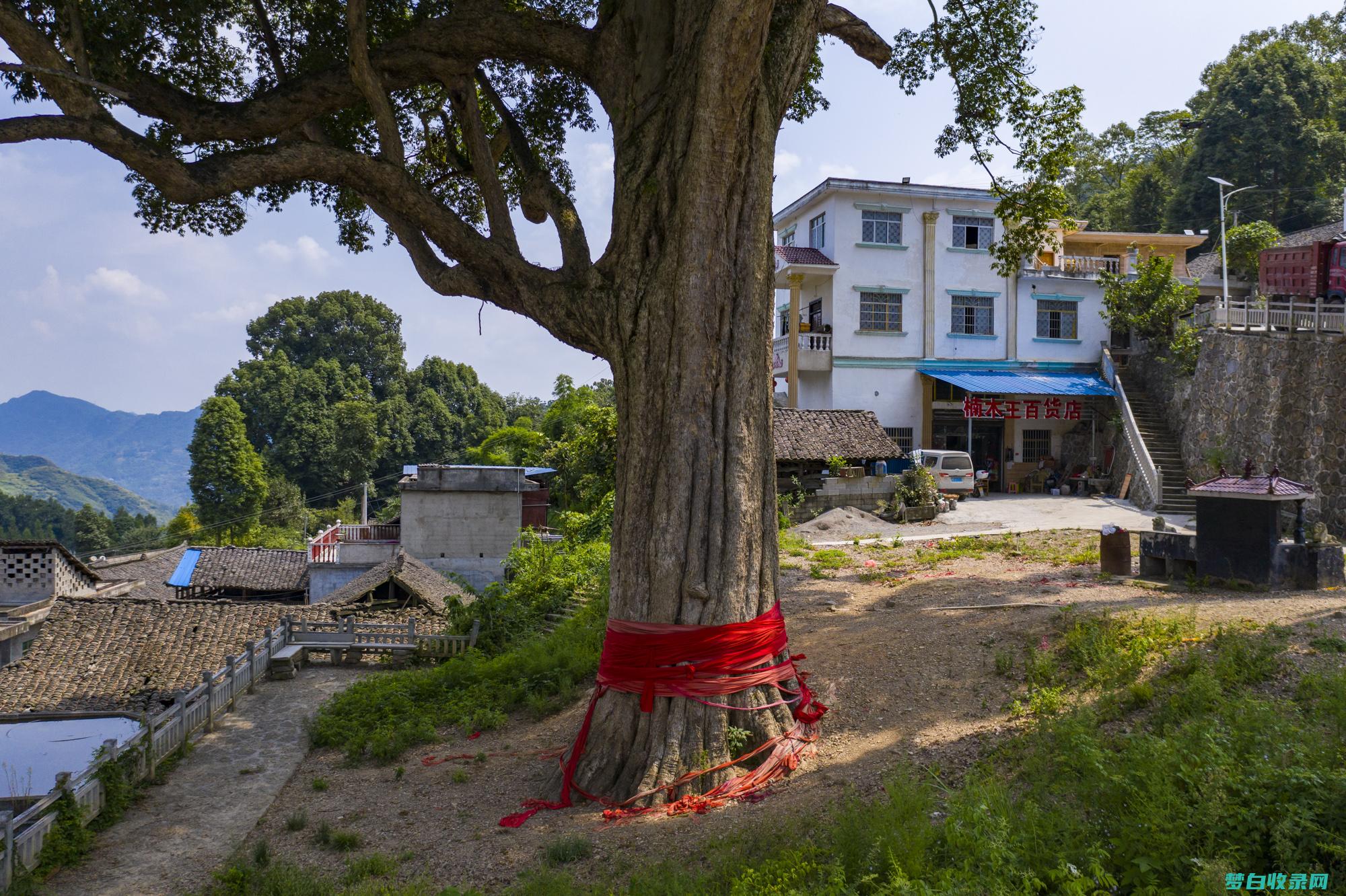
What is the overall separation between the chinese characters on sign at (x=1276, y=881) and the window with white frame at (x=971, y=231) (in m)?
26.8

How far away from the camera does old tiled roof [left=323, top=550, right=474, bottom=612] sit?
20.2 m

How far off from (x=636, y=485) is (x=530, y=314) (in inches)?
64.3

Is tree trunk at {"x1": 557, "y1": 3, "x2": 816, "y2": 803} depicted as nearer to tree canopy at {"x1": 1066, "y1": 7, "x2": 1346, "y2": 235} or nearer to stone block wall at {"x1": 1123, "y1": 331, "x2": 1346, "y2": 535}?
stone block wall at {"x1": 1123, "y1": 331, "x2": 1346, "y2": 535}

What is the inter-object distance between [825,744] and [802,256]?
73.7 ft

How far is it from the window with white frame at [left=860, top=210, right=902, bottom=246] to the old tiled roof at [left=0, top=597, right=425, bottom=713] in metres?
17.9

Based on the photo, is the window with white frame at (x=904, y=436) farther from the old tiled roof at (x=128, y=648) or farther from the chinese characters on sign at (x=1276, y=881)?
the chinese characters on sign at (x=1276, y=881)

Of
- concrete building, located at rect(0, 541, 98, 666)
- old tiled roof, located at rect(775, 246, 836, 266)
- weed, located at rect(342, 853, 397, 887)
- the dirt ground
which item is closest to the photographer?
weed, located at rect(342, 853, 397, 887)

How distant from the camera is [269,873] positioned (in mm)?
5168

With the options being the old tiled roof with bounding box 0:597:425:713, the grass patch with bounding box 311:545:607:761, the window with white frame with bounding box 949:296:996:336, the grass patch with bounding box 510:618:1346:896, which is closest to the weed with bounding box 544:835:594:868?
the grass patch with bounding box 510:618:1346:896

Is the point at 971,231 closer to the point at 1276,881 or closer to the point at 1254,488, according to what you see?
the point at 1254,488

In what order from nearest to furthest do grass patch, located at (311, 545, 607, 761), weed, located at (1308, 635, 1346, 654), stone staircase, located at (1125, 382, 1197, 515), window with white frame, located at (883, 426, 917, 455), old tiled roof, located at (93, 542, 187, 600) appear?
weed, located at (1308, 635, 1346, 654), grass patch, located at (311, 545, 607, 761), stone staircase, located at (1125, 382, 1197, 515), window with white frame, located at (883, 426, 917, 455), old tiled roof, located at (93, 542, 187, 600)

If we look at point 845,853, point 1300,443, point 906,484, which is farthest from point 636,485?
point 1300,443

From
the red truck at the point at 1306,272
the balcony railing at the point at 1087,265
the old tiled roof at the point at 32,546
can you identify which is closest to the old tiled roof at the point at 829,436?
the balcony railing at the point at 1087,265

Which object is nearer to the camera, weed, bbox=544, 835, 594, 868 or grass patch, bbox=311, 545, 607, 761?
weed, bbox=544, 835, 594, 868
